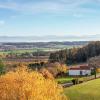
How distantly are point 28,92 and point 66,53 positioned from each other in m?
80.8

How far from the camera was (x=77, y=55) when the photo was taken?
105 metres

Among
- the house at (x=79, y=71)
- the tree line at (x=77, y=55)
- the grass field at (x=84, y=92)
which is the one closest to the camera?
the grass field at (x=84, y=92)

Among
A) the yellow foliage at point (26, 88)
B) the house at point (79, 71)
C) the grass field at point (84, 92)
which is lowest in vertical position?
the house at point (79, 71)

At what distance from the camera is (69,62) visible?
344 feet

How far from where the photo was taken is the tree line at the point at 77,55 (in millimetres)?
105188

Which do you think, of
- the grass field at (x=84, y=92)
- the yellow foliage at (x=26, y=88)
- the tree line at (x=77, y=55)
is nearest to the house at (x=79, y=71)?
the grass field at (x=84, y=92)

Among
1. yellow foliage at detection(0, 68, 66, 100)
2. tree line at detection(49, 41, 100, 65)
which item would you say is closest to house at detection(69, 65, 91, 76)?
tree line at detection(49, 41, 100, 65)

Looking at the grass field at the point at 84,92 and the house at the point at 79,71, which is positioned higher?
the grass field at the point at 84,92

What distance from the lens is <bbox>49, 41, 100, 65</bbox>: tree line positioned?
10519 centimetres

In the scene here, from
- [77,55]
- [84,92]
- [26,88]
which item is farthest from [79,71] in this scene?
[26,88]

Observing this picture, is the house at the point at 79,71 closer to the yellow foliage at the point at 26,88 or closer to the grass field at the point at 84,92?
the grass field at the point at 84,92

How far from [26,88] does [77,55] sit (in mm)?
78999

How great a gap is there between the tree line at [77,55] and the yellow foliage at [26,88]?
74020mm

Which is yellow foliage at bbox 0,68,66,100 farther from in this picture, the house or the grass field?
the house
